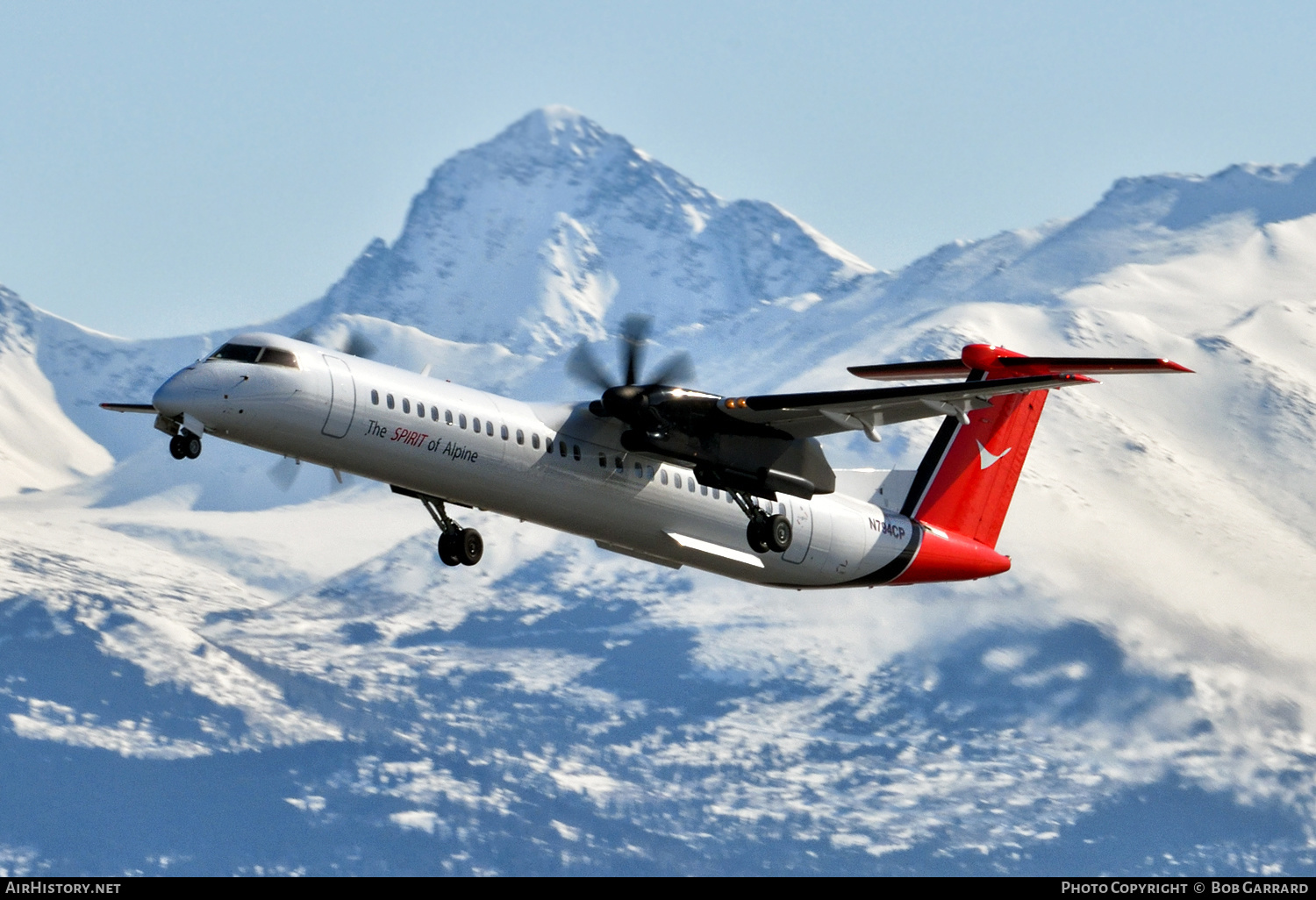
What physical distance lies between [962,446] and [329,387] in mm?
17894

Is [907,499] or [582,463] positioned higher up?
[907,499]

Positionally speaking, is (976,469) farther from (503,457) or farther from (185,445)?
(185,445)

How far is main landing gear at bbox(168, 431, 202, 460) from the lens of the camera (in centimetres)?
2739

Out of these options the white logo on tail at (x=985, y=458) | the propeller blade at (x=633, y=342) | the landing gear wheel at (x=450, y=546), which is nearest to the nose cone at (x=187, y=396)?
the landing gear wheel at (x=450, y=546)

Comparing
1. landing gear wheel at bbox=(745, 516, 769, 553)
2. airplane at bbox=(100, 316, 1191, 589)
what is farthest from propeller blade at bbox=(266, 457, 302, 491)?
landing gear wheel at bbox=(745, 516, 769, 553)

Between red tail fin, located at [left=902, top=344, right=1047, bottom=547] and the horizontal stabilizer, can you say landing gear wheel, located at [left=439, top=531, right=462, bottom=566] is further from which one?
red tail fin, located at [left=902, top=344, right=1047, bottom=547]

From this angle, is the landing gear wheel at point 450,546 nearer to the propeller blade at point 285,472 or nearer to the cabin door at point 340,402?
the propeller blade at point 285,472

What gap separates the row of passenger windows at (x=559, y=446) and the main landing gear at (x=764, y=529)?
504 mm

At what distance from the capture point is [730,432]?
33.9 meters

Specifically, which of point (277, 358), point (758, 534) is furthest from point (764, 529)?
point (277, 358)

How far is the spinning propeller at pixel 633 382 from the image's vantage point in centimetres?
3292

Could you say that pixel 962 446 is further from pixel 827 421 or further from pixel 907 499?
pixel 827 421

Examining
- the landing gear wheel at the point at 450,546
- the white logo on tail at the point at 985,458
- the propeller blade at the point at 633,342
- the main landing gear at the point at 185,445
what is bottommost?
the main landing gear at the point at 185,445
